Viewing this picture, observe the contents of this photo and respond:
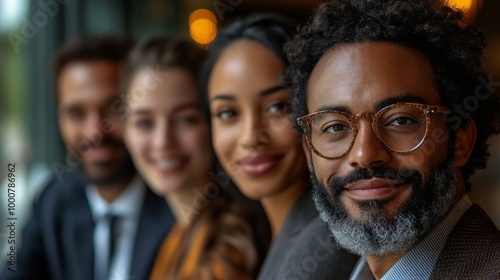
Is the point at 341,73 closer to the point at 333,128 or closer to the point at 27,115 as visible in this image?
the point at 333,128

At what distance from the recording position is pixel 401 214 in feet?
3.32

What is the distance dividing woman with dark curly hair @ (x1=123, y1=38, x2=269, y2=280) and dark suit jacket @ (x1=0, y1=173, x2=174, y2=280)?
13 centimetres

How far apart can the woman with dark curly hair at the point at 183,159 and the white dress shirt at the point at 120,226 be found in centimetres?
19

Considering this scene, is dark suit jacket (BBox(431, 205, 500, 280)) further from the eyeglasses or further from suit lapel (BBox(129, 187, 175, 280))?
suit lapel (BBox(129, 187, 175, 280))

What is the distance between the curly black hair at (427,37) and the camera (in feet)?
3.47

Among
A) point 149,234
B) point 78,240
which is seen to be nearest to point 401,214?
point 149,234

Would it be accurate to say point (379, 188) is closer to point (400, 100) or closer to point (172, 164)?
point (400, 100)

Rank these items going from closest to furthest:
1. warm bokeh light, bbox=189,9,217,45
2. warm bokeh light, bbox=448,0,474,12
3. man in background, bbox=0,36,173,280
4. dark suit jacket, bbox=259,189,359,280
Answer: warm bokeh light, bbox=448,0,474,12, dark suit jacket, bbox=259,189,359,280, man in background, bbox=0,36,173,280, warm bokeh light, bbox=189,9,217,45

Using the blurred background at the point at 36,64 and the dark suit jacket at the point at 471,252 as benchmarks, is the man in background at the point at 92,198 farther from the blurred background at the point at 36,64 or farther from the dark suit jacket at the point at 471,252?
the dark suit jacket at the point at 471,252

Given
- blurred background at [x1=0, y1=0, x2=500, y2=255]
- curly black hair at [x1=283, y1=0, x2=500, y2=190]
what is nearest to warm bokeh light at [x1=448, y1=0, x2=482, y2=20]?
curly black hair at [x1=283, y1=0, x2=500, y2=190]

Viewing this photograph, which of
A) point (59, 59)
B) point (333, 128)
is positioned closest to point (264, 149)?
point (333, 128)

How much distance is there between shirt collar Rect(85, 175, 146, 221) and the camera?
7.68ft

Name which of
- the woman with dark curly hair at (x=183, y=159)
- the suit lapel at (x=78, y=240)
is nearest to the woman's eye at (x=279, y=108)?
the woman with dark curly hair at (x=183, y=159)

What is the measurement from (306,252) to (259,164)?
29cm
